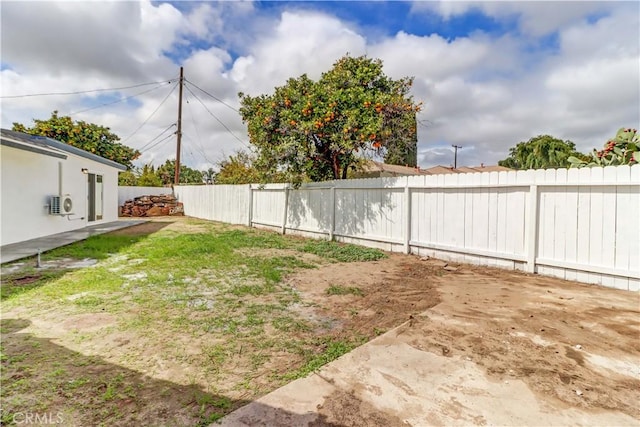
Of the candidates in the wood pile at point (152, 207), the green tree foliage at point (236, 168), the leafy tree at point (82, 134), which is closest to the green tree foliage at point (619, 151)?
the green tree foliage at point (236, 168)

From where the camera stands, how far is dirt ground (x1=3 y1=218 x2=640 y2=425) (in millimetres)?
1970

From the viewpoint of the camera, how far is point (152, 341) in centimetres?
261

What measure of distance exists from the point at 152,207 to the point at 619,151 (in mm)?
18920

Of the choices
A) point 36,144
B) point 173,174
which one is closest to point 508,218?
point 36,144

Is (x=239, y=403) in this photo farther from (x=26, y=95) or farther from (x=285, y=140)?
(x=26, y=95)

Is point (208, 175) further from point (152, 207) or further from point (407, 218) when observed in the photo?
point (407, 218)

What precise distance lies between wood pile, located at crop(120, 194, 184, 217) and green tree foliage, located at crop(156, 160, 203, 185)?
470 inches

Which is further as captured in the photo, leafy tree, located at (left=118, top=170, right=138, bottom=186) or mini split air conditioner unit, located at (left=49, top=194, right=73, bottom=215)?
leafy tree, located at (left=118, top=170, right=138, bottom=186)

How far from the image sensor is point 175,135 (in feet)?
60.4

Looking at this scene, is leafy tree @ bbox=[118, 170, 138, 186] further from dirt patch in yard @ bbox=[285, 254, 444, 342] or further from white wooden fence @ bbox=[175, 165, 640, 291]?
dirt patch in yard @ bbox=[285, 254, 444, 342]

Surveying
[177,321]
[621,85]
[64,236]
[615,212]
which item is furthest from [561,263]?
[64,236]

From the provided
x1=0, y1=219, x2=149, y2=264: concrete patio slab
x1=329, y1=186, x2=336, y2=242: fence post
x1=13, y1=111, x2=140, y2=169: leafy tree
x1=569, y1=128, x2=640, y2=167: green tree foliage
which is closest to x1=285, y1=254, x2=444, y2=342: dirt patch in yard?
x1=329, y1=186, x2=336, y2=242: fence post

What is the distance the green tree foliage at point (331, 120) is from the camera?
7531mm

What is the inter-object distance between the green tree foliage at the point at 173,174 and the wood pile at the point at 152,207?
470 inches
